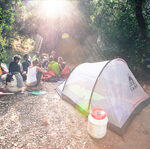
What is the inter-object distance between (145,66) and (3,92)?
9.09 meters

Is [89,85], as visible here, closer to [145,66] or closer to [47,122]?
[47,122]

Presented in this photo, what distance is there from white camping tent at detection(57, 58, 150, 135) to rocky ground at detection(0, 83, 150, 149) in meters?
0.36

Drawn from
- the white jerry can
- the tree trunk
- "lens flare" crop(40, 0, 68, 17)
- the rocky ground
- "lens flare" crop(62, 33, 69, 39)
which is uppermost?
"lens flare" crop(40, 0, 68, 17)

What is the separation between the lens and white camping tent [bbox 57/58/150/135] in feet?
12.2

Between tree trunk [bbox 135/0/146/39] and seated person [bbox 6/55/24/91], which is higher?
tree trunk [bbox 135/0/146/39]

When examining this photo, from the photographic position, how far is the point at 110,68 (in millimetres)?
4129

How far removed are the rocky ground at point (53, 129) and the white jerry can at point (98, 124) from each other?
0.17m

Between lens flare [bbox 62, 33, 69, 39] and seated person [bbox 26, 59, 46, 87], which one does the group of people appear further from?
lens flare [bbox 62, 33, 69, 39]

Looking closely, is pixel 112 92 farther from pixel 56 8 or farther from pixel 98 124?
pixel 56 8

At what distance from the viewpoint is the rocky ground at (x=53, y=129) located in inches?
125

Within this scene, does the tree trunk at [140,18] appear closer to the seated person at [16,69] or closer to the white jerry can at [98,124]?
the white jerry can at [98,124]

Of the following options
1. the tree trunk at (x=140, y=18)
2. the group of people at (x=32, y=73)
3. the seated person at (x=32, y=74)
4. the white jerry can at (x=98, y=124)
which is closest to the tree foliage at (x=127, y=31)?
the tree trunk at (x=140, y=18)

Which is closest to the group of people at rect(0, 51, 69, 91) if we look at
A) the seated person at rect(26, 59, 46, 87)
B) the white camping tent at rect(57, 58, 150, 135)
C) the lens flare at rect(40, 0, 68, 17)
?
the seated person at rect(26, 59, 46, 87)

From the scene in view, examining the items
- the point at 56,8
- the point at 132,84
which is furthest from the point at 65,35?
the point at 132,84
